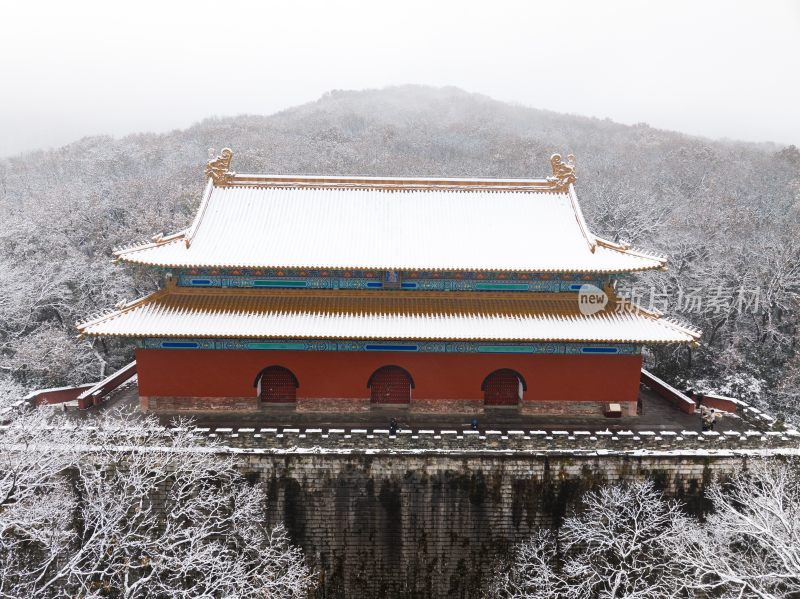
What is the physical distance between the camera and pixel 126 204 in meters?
40.1

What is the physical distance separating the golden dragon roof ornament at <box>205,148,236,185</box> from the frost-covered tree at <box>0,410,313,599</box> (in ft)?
32.8

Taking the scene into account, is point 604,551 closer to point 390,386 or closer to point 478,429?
point 478,429

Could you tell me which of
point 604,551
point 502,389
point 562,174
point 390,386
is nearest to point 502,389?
point 502,389

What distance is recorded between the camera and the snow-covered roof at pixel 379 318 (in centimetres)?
1717

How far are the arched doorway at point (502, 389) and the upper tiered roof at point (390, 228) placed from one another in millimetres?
4113

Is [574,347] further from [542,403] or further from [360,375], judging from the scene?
[360,375]

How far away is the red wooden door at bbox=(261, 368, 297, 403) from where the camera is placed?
62.8ft

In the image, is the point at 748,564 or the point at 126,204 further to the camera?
the point at 126,204

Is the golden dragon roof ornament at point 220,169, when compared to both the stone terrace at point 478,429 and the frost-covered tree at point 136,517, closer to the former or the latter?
the stone terrace at point 478,429

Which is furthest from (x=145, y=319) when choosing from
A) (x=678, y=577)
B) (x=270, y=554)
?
(x=678, y=577)

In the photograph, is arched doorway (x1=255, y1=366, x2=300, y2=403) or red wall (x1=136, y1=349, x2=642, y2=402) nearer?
red wall (x1=136, y1=349, x2=642, y2=402)

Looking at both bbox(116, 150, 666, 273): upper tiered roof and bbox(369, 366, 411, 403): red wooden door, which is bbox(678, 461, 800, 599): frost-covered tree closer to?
bbox(116, 150, 666, 273): upper tiered roof

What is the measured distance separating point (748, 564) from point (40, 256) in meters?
37.8

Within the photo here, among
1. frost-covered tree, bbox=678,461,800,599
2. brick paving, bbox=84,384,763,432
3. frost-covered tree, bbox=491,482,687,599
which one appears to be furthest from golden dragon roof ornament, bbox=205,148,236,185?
frost-covered tree, bbox=678,461,800,599
